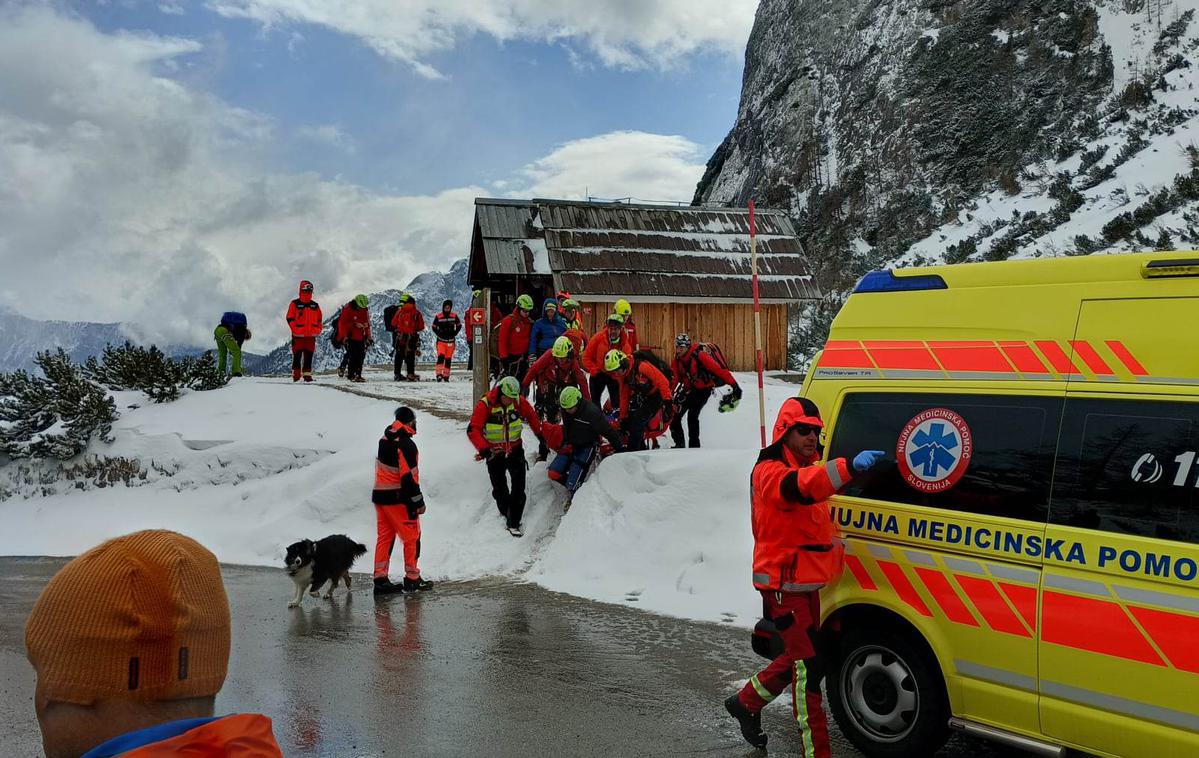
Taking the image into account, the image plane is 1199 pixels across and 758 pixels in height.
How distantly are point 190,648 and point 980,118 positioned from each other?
4197cm

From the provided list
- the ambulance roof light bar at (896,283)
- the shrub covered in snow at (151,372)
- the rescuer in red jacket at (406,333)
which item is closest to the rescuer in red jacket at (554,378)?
the ambulance roof light bar at (896,283)

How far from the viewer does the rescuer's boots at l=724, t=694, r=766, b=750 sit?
5.18 metres

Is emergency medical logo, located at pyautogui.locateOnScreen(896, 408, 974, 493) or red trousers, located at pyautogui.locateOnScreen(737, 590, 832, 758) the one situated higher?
emergency medical logo, located at pyautogui.locateOnScreen(896, 408, 974, 493)

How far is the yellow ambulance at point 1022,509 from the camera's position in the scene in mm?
3908

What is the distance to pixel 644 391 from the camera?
12.1 m

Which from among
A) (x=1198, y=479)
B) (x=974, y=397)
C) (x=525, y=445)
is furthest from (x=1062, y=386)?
(x=525, y=445)

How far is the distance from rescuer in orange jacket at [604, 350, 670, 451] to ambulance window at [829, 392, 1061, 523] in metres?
6.75

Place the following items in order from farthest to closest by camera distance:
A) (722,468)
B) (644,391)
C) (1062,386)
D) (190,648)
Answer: (644,391) → (722,468) → (1062,386) → (190,648)

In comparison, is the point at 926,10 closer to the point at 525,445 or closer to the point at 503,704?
the point at 525,445

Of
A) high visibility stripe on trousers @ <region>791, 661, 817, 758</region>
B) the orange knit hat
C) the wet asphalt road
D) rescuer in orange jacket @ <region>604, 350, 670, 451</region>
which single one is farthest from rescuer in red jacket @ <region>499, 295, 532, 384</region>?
the orange knit hat

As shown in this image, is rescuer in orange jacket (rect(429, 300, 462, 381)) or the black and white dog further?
rescuer in orange jacket (rect(429, 300, 462, 381))

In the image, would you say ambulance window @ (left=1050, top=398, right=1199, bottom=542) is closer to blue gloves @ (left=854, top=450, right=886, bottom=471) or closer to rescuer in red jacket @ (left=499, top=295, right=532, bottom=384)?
blue gloves @ (left=854, top=450, right=886, bottom=471)

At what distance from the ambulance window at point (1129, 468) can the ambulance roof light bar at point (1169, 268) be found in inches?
22.4

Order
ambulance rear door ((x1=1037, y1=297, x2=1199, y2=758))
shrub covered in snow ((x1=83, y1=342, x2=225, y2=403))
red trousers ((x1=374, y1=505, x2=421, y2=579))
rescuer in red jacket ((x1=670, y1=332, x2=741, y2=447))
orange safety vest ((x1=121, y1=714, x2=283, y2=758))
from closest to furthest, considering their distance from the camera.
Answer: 1. orange safety vest ((x1=121, y1=714, x2=283, y2=758))
2. ambulance rear door ((x1=1037, y1=297, x2=1199, y2=758))
3. red trousers ((x1=374, y1=505, x2=421, y2=579))
4. rescuer in red jacket ((x1=670, y1=332, x2=741, y2=447))
5. shrub covered in snow ((x1=83, y1=342, x2=225, y2=403))
